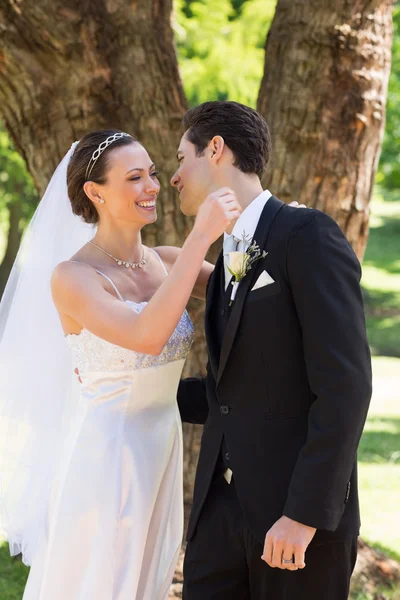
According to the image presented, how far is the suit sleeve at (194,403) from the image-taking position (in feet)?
12.3

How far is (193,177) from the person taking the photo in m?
3.16

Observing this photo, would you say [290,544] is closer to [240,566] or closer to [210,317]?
[240,566]

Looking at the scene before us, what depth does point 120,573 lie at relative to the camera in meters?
3.44

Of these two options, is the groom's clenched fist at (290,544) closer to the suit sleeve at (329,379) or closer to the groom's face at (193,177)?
the suit sleeve at (329,379)

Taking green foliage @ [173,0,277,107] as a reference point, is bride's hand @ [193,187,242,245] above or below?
below

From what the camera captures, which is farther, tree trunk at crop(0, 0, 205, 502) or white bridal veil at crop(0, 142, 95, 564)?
tree trunk at crop(0, 0, 205, 502)

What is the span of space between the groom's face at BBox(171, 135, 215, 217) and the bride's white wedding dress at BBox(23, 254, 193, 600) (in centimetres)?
56

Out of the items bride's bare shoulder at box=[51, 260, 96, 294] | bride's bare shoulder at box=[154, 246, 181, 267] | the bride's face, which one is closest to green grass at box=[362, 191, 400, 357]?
bride's bare shoulder at box=[154, 246, 181, 267]

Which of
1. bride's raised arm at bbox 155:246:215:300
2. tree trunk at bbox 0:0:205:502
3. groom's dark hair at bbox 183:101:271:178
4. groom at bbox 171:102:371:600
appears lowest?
groom at bbox 171:102:371:600

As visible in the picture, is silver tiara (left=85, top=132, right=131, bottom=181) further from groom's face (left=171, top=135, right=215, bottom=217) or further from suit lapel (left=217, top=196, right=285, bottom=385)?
suit lapel (left=217, top=196, right=285, bottom=385)

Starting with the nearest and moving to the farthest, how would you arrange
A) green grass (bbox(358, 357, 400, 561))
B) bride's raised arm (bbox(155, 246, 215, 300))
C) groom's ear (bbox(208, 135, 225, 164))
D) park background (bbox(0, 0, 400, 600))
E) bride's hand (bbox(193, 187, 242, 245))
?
bride's hand (bbox(193, 187, 242, 245)) < groom's ear (bbox(208, 135, 225, 164)) < bride's raised arm (bbox(155, 246, 215, 300)) < park background (bbox(0, 0, 400, 600)) < green grass (bbox(358, 357, 400, 561))

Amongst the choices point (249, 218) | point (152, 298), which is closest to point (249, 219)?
point (249, 218)

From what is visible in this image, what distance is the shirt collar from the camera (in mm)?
2984

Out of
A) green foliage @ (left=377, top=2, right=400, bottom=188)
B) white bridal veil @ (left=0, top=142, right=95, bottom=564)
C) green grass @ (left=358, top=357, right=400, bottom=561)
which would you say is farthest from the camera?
green foliage @ (left=377, top=2, right=400, bottom=188)
